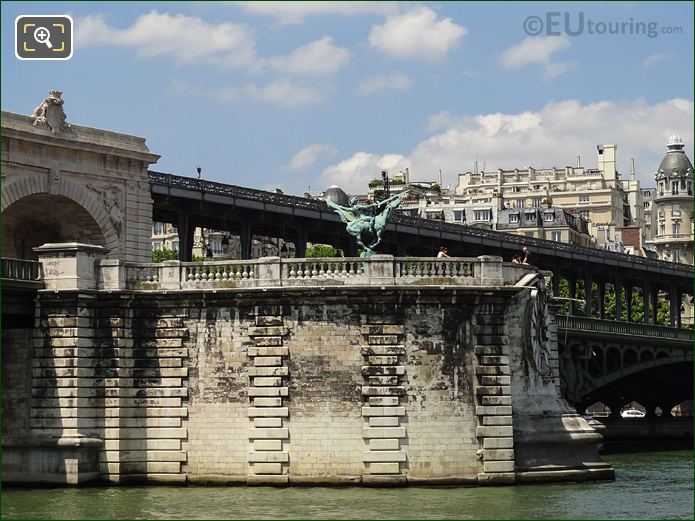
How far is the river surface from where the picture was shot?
47.8 metres

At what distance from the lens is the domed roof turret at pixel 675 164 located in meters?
181

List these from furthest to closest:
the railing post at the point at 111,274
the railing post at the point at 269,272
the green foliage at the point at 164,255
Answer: the green foliage at the point at 164,255, the railing post at the point at 111,274, the railing post at the point at 269,272

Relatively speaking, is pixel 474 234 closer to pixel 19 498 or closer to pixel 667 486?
pixel 667 486

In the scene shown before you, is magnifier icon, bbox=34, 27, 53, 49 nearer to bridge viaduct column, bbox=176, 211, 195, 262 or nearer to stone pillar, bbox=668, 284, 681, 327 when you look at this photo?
bridge viaduct column, bbox=176, 211, 195, 262

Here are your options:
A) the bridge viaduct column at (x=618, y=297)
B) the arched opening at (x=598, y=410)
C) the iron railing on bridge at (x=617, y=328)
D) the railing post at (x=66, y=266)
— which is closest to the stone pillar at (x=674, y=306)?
the bridge viaduct column at (x=618, y=297)

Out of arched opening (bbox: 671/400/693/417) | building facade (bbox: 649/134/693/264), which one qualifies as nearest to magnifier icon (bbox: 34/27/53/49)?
arched opening (bbox: 671/400/693/417)

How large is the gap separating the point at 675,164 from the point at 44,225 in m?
127

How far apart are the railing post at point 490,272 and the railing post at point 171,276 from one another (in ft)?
30.9

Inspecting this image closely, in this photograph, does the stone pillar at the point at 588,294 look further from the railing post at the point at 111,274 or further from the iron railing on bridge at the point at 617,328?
the railing post at the point at 111,274

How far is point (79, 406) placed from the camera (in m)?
54.0

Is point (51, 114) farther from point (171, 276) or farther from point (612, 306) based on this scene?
point (612, 306)

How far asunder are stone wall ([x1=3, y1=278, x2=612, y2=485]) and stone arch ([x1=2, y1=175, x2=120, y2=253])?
785cm

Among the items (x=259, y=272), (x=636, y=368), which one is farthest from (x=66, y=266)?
(x=636, y=368)

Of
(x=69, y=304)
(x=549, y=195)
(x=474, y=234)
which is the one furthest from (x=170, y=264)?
(x=549, y=195)
